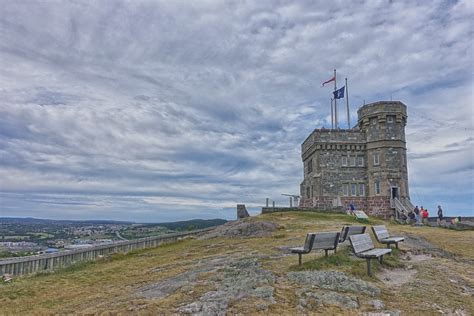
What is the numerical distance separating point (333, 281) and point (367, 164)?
36026mm

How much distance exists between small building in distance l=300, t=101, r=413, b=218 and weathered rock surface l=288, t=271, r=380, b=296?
108 ft

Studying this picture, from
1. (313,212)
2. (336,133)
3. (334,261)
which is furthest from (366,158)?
(334,261)

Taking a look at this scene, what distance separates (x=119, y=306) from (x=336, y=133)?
1504 inches

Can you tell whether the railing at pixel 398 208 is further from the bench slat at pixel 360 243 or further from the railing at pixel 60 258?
the bench slat at pixel 360 243

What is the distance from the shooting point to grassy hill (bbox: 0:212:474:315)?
7.55 metres

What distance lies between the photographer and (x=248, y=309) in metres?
7.12

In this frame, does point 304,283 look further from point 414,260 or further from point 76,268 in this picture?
point 76,268

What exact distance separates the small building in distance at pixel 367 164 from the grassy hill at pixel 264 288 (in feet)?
90.3

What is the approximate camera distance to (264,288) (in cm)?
825

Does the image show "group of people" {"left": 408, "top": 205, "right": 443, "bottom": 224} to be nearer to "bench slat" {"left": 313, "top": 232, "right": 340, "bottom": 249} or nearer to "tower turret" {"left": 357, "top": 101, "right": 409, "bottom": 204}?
"tower turret" {"left": 357, "top": 101, "right": 409, "bottom": 204}

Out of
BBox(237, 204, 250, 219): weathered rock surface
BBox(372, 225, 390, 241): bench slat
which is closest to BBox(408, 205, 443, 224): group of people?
BBox(237, 204, 250, 219): weathered rock surface

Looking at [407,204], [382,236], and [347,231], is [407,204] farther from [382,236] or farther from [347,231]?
[347,231]

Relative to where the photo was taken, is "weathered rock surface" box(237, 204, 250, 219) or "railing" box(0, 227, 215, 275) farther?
"weathered rock surface" box(237, 204, 250, 219)

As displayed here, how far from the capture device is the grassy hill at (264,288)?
7.55 metres
